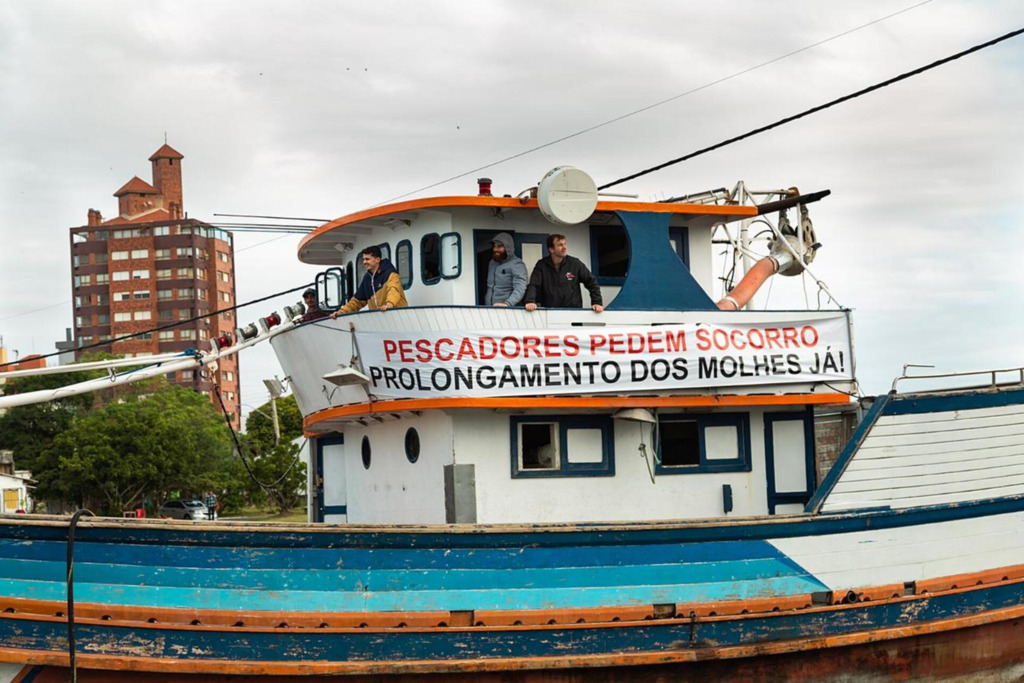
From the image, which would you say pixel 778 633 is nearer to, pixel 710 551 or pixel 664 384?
pixel 710 551

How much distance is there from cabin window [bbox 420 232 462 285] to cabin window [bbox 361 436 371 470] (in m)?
1.88

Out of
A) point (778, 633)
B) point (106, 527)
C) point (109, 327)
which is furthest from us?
point (109, 327)

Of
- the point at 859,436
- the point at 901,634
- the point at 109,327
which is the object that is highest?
the point at 109,327

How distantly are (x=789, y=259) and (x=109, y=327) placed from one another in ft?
300

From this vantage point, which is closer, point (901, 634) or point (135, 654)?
point (135, 654)

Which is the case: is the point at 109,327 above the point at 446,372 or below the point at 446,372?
above

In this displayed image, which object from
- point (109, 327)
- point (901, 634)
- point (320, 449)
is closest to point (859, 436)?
point (901, 634)

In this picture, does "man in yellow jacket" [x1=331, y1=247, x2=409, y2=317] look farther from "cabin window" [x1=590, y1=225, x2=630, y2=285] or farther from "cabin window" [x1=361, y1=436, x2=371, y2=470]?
"cabin window" [x1=590, y1=225, x2=630, y2=285]

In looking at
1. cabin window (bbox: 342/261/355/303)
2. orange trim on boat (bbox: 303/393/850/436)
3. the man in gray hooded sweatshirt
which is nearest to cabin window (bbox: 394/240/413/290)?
the man in gray hooded sweatshirt

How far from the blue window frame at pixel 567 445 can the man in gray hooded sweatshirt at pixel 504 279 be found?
3.91ft

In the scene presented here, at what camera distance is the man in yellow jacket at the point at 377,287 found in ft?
40.9

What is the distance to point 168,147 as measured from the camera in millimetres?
107000

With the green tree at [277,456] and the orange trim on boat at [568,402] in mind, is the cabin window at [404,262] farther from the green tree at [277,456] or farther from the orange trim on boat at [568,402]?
the green tree at [277,456]

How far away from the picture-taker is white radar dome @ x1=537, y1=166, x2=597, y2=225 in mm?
12117
